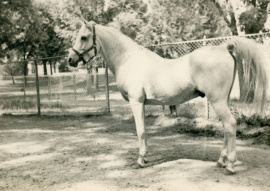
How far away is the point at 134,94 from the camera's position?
15.5 feet

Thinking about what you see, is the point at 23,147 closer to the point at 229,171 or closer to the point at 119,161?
the point at 119,161

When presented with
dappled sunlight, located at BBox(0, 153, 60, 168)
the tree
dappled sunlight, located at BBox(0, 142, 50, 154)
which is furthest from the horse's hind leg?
the tree

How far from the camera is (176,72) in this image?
179 inches

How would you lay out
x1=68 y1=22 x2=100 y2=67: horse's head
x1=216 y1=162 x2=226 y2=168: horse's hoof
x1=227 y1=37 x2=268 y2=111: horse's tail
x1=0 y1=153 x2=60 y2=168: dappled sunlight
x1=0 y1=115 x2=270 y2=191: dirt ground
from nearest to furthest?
x1=0 y1=115 x2=270 y2=191: dirt ground < x1=227 y1=37 x2=268 y2=111: horse's tail < x1=216 y1=162 x2=226 y2=168: horse's hoof < x1=68 y1=22 x2=100 y2=67: horse's head < x1=0 y1=153 x2=60 y2=168: dappled sunlight

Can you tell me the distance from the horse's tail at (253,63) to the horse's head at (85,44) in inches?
89.5

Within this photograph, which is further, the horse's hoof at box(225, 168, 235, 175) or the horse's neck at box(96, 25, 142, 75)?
the horse's neck at box(96, 25, 142, 75)

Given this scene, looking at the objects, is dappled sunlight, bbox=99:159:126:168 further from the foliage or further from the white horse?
the foliage

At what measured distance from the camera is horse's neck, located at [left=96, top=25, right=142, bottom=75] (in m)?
5.06

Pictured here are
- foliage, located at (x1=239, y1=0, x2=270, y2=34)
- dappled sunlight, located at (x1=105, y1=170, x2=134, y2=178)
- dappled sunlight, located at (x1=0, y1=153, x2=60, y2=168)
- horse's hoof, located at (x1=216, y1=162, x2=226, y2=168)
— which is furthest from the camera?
foliage, located at (x1=239, y1=0, x2=270, y2=34)

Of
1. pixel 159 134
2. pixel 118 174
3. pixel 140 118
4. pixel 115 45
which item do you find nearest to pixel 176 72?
pixel 140 118

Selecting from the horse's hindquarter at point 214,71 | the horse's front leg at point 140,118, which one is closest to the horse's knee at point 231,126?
the horse's hindquarter at point 214,71

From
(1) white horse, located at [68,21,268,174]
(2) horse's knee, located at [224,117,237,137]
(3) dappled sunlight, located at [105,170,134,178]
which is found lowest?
(3) dappled sunlight, located at [105,170,134,178]

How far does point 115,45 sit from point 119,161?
2.12 metres

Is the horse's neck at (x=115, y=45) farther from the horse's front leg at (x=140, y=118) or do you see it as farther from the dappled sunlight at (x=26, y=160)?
the dappled sunlight at (x=26, y=160)
